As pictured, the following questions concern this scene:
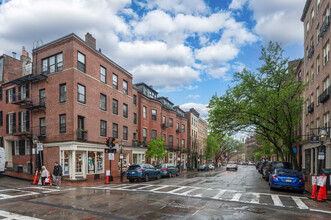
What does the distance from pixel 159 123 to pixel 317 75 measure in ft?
79.1

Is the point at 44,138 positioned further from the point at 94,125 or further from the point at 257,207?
the point at 257,207

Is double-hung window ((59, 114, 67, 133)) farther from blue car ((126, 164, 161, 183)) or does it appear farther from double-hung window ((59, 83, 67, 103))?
blue car ((126, 164, 161, 183))

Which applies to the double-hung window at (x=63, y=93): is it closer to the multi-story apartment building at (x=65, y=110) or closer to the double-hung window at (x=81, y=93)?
the multi-story apartment building at (x=65, y=110)

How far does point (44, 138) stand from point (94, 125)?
4705 mm

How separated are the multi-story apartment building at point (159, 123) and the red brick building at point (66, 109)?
541 centimetres

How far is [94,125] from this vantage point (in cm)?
2552

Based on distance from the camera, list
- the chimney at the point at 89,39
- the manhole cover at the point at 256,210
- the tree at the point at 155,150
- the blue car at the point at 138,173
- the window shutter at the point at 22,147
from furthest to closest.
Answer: the tree at the point at 155,150 < the chimney at the point at 89,39 < the window shutter at the point at 22,147 < the blue car at the point at 138,173 < the manhole cover at the point at 256,210

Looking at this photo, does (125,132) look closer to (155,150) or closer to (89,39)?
(155,150)

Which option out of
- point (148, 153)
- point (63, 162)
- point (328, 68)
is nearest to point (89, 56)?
point (63, 162)

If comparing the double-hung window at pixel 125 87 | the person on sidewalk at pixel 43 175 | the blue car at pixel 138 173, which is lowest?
the blue car at pixel 138 173

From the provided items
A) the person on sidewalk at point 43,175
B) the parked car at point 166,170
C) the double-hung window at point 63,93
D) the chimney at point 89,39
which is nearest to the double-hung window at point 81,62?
the double-hung window at point 63,93

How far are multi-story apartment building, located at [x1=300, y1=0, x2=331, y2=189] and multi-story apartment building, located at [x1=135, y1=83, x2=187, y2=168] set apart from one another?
69.3 feet

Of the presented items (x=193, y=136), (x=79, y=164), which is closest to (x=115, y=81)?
(x=79, y=164)

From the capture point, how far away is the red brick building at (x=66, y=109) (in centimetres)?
2292
